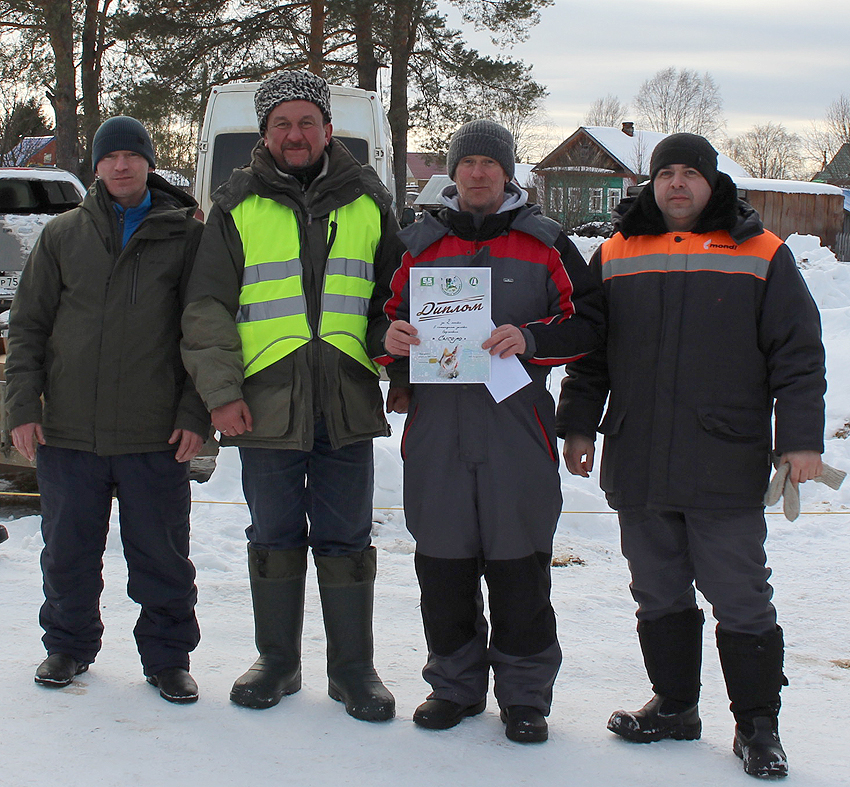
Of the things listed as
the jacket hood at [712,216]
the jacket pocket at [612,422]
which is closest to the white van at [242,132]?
the jacket hood at [712,216]

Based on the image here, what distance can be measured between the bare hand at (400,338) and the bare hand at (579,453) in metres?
0.64

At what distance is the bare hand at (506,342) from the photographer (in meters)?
2.72

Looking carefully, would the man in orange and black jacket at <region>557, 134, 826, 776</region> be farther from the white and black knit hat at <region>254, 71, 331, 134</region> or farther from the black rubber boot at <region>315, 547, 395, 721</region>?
the white and black knit hat at <region>254, 71, 331, 134</region>

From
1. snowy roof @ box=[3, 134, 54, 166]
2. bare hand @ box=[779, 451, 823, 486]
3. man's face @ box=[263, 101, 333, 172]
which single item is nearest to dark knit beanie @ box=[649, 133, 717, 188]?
bare hand @ box=[779, 451, 823, 486]

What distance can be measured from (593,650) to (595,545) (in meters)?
1.31

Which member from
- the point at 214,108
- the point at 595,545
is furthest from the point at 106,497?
the point at 214,108

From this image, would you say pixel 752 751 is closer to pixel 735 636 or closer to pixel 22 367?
pixel 735 636

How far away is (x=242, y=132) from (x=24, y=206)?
14.7 ft

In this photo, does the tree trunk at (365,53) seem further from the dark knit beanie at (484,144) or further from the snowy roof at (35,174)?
the dark knit beanie at (484,144)

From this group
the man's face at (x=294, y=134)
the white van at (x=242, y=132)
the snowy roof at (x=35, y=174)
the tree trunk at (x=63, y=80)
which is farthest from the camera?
the tree trunk at (x=63, y=80)

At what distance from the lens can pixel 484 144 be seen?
2.83 m

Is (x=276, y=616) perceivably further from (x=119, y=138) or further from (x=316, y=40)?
(x=316, y=40)

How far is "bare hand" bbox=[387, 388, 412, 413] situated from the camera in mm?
3088

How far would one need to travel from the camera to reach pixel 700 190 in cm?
280
